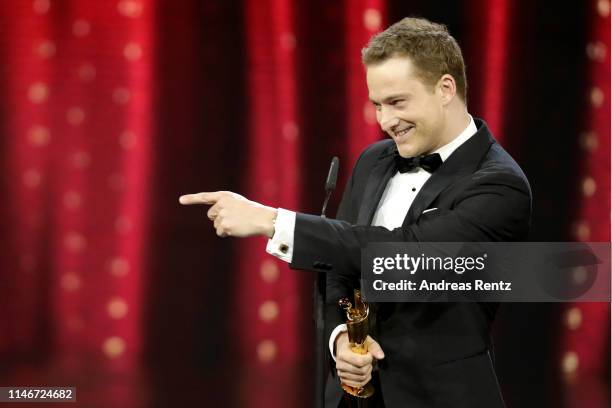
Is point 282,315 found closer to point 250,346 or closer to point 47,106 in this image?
point 250,346

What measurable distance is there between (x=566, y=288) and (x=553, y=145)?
7.07ft

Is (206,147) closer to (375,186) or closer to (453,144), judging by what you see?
(375,186)

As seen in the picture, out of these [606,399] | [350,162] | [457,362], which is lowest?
[606,399]

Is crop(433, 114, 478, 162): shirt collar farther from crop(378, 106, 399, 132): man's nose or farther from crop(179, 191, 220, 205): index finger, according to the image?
crop(179, 191, 220, 205): index finger

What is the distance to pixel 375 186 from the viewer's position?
5.46 feet

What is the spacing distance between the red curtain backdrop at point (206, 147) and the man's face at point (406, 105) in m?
2.12

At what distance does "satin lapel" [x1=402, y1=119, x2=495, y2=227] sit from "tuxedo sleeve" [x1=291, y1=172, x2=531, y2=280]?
0.04m

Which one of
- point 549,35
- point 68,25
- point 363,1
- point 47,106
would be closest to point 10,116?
point 47,106

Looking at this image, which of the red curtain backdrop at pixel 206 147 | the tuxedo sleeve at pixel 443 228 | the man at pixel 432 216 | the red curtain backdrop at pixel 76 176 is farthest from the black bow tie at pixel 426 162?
the red curtain backdrop at pixel 76 176

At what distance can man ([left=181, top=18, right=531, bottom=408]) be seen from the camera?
1.43 m

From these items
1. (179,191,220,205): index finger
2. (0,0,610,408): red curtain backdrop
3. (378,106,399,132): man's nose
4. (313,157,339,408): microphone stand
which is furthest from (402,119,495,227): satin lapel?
(0,0,610,408): red curtain backdrop

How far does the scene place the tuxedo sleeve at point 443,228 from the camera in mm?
1344

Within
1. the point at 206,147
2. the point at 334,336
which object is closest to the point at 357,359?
the point at 334,336

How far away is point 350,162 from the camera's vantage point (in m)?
3.66
